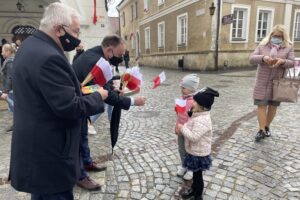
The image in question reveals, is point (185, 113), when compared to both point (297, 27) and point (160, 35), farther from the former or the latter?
point (160, 35)

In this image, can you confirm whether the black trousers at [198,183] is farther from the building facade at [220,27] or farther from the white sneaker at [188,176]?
the building facade at [220,27]

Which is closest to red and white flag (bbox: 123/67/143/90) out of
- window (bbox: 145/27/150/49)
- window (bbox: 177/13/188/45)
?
window (bbox: 177/13/188/45)

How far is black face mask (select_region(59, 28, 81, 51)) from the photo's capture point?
1.83m

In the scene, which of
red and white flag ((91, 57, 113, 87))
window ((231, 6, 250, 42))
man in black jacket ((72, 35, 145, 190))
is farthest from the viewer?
window ((231, 6, 250, 42))

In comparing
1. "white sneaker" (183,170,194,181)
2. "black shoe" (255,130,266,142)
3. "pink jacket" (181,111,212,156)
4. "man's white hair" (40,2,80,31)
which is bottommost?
"white sneaker" (183,170,194,181)

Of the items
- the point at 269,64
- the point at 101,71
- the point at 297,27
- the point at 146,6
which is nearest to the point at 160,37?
the point at 146,6

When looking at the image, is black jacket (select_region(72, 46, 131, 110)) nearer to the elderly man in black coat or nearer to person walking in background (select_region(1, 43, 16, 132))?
the elderly man in black coat

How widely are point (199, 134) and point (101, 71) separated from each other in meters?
1.20

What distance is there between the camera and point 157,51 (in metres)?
25.0

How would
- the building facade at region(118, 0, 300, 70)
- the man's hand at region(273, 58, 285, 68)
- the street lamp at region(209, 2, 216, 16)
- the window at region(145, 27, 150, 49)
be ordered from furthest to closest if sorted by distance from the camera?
1. the window at region(145, 27, 150, 49)
2. the building facade at region(118, 0, 300, 70)
3. the street lamp at region(209, 2, 216, 16)
4. the man's hand at region(273, 58, 285, 68)

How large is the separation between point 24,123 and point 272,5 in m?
19.5

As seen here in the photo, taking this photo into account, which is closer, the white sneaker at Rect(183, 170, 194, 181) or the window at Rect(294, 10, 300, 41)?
the white sneaker at Rect(183, 170, 194, 181)

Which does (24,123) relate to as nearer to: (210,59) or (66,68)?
(66,68)

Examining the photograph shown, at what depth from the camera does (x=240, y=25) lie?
17.1 meters
